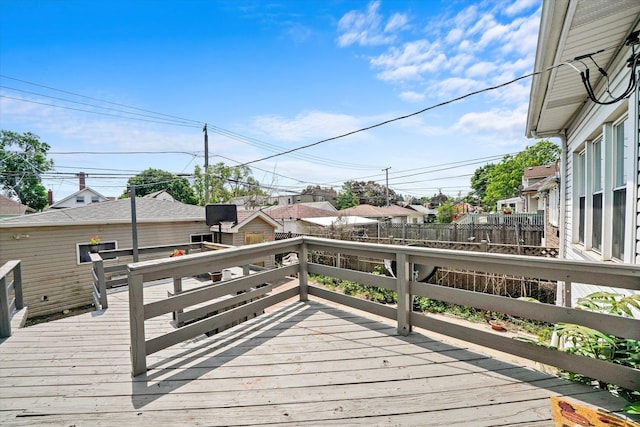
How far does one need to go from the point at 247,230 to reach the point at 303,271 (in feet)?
30.7

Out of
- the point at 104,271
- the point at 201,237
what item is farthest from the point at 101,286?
the point at 201,237

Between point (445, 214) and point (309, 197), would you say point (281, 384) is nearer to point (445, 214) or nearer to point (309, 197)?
point (445, 214)

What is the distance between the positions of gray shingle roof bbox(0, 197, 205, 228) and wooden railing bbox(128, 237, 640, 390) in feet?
29.7

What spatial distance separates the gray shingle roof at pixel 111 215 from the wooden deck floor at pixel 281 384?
7.70 metres

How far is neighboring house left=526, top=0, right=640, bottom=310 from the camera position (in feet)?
6.44

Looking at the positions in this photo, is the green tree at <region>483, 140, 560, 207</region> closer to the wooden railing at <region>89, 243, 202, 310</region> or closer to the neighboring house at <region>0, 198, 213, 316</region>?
the neighboring house at <region>0, 198, 213, 316</region>

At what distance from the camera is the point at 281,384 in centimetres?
193

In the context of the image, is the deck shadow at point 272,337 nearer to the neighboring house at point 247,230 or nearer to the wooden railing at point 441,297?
the wooden railing at point 441,297

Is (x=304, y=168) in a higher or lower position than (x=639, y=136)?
higher

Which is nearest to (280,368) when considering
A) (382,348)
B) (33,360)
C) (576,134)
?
(382,348)

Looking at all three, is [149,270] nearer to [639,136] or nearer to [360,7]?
[639,136]

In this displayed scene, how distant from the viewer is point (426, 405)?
1.68 m

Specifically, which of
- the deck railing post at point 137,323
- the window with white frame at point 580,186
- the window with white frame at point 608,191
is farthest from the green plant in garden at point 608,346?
the window with white frame at point 580,186

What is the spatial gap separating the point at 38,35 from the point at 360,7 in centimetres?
993
